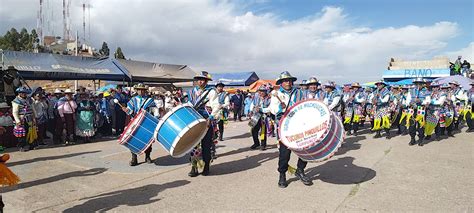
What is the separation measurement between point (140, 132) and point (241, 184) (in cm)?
196

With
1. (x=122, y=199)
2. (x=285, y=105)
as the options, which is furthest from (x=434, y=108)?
(x=122, y=199)

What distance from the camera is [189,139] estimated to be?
5.38 meters

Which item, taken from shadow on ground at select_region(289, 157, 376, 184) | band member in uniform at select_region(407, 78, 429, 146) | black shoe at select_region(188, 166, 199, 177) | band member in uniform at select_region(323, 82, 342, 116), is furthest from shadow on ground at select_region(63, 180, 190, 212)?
band member in uniform at select_region(407, 78, 429, 146)

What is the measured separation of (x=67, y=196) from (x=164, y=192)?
131 cm

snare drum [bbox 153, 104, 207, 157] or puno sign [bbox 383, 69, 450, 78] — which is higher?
puno sign [bbox 383, 69, 450, 78]

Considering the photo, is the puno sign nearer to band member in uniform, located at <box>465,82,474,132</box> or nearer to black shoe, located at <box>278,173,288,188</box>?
band member in uniform, located at <box>465,82,474,132</box>

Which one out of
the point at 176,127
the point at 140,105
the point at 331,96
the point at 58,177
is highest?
the point at 331,96

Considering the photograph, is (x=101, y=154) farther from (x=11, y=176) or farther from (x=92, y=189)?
(x=11, y=176)

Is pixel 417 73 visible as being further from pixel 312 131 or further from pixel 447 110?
pixel 312 131

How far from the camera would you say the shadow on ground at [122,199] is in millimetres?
4178

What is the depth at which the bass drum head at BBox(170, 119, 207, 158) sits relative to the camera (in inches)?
191

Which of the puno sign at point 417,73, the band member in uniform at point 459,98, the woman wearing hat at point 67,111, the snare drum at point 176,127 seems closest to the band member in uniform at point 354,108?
the band member in uniform at point 459,98

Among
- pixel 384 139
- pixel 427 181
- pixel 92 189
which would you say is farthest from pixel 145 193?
pixel 384 139

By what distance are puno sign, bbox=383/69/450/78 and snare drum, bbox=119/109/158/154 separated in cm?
2484
